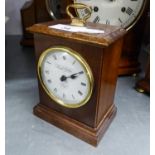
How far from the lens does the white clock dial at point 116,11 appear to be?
95 centimetres

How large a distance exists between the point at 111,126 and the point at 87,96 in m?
0.19

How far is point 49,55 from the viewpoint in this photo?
66cm

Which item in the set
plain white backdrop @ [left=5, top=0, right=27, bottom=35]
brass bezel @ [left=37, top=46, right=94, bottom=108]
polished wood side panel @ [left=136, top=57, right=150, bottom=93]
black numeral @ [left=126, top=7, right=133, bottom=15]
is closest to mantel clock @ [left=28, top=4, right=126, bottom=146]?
brass bezel @ [left=37, top=46, right=94, bottom=108]

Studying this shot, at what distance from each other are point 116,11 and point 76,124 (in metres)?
0.59

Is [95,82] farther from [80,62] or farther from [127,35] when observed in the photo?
[127,35]

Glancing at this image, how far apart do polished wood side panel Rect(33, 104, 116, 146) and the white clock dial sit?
455mm

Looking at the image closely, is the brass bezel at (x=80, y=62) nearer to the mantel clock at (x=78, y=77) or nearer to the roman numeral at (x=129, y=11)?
the mantel clock at (x=78, y=77)

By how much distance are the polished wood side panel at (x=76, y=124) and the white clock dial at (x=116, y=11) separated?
455 mm

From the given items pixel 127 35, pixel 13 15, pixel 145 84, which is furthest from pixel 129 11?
pixel 13 15

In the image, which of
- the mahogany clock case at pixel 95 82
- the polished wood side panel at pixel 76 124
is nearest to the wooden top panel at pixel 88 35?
the mahogany clock case at pixel 95 82

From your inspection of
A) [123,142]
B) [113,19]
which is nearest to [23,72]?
[113,19]

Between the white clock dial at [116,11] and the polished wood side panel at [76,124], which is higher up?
the white clock dial at [116,11]

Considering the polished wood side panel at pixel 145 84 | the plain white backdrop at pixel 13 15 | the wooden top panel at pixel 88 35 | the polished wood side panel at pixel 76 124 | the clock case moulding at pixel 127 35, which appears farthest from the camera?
the plain white backdrop at pixel 13 15

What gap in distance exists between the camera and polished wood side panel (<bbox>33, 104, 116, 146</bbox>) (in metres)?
0.66
